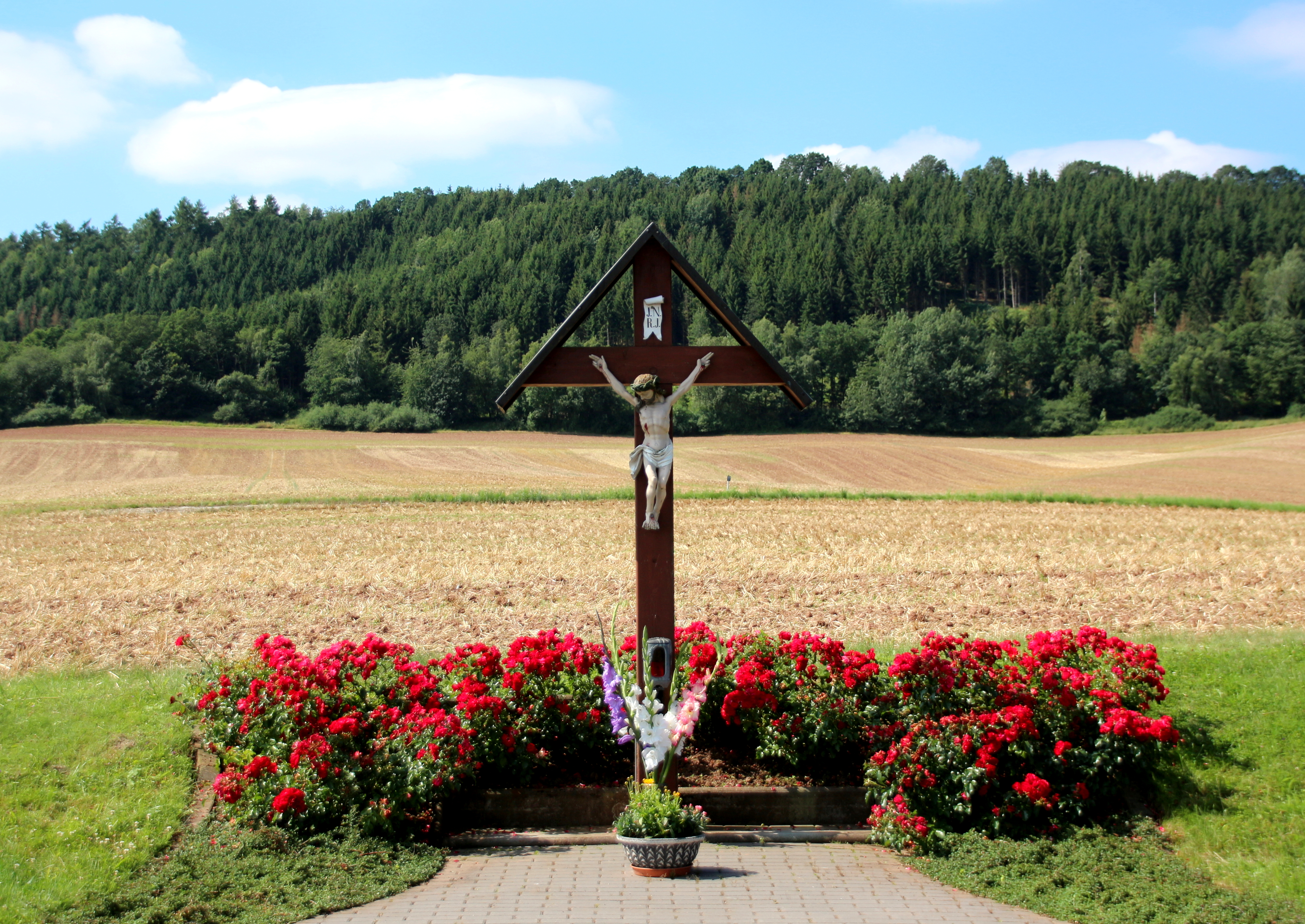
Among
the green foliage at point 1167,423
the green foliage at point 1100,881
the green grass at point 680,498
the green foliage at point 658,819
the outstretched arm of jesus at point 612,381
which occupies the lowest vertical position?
the green grass at point 680,498


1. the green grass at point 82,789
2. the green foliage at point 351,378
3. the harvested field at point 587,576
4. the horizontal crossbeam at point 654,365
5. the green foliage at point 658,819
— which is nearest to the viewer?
the green grass at point 82,789

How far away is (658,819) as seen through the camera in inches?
248

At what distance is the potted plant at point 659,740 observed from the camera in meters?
6.17

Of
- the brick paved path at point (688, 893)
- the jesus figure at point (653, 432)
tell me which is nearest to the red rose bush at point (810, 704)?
the brick paved path at point (688, 893)

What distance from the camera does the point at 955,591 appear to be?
53.4 feet

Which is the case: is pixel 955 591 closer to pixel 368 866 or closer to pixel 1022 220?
pixel 368 866

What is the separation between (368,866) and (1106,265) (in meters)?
135

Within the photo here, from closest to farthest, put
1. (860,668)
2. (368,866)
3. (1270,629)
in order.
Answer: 1. (368,866)
2. (860,668)
3. (1270,629)

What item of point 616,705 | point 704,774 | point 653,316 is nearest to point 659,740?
point 616,705

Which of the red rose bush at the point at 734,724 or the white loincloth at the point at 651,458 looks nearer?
the red rose bush at the point at 734,724

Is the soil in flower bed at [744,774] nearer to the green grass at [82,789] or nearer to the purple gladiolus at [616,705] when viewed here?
the purple gladiolus at [616,705]

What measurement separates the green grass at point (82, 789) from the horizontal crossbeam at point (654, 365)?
4.35 m

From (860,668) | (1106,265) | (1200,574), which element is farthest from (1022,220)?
(860,668)

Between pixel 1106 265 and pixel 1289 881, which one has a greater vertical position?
pixel 1106 265
